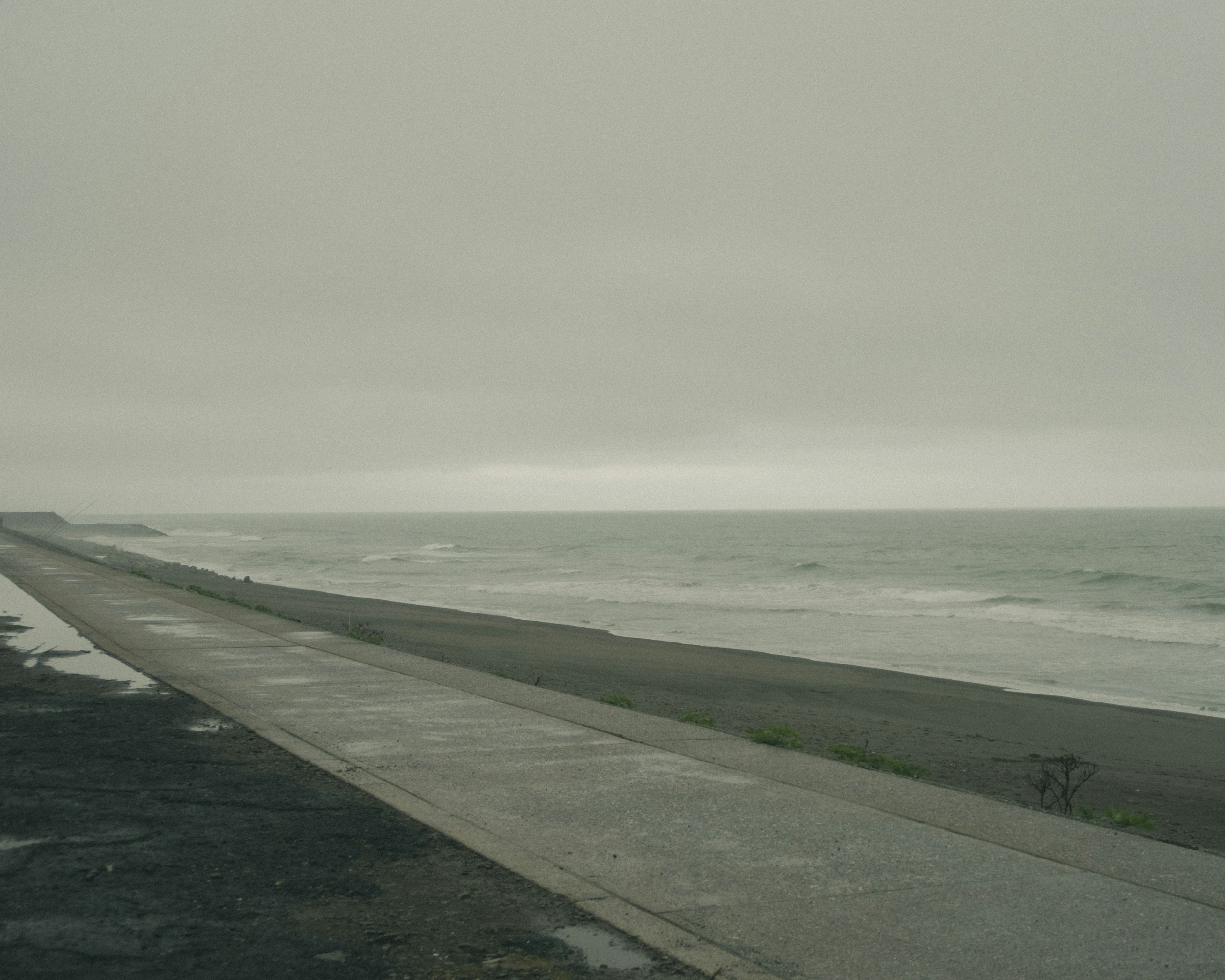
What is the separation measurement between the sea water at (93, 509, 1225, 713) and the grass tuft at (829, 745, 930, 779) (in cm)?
1144

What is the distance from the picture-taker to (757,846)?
5145mm

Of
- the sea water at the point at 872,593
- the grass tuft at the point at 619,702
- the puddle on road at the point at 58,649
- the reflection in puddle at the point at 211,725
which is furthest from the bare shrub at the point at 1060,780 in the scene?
the puddle on road at the point at 58,649

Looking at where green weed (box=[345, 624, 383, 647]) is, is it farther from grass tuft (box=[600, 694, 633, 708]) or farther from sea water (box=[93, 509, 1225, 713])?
sea water (box=[93, 509, 1225, 713])

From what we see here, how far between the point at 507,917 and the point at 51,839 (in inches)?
95.4

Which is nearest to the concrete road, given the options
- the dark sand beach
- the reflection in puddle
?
the reflection in puddle

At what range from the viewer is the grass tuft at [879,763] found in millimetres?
8430

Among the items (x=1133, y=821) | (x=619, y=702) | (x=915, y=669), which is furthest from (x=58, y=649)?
(x=915, y=669)

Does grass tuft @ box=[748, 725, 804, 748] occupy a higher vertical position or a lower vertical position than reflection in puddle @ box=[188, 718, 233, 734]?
lower

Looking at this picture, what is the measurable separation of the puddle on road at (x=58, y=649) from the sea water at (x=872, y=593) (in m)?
14.8

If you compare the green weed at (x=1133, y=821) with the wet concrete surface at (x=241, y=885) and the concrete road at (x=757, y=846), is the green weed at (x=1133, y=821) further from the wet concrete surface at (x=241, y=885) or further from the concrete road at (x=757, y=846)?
the wet concrete surface at (x=241, y=885)

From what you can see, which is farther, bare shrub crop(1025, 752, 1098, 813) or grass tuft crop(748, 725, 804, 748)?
grass tuft crop(748, 725, 804, 748)

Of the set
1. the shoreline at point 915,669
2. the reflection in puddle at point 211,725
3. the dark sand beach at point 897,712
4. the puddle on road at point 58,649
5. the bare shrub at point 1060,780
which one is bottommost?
the shoreline at point 915,669

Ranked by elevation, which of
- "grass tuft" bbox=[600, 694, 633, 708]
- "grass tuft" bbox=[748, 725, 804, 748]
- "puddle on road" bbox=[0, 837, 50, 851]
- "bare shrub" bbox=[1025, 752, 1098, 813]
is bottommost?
"bare shrub" bbox=[1025, 752, 1098, 813]

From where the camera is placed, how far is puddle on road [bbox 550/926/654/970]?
12.4 ft
